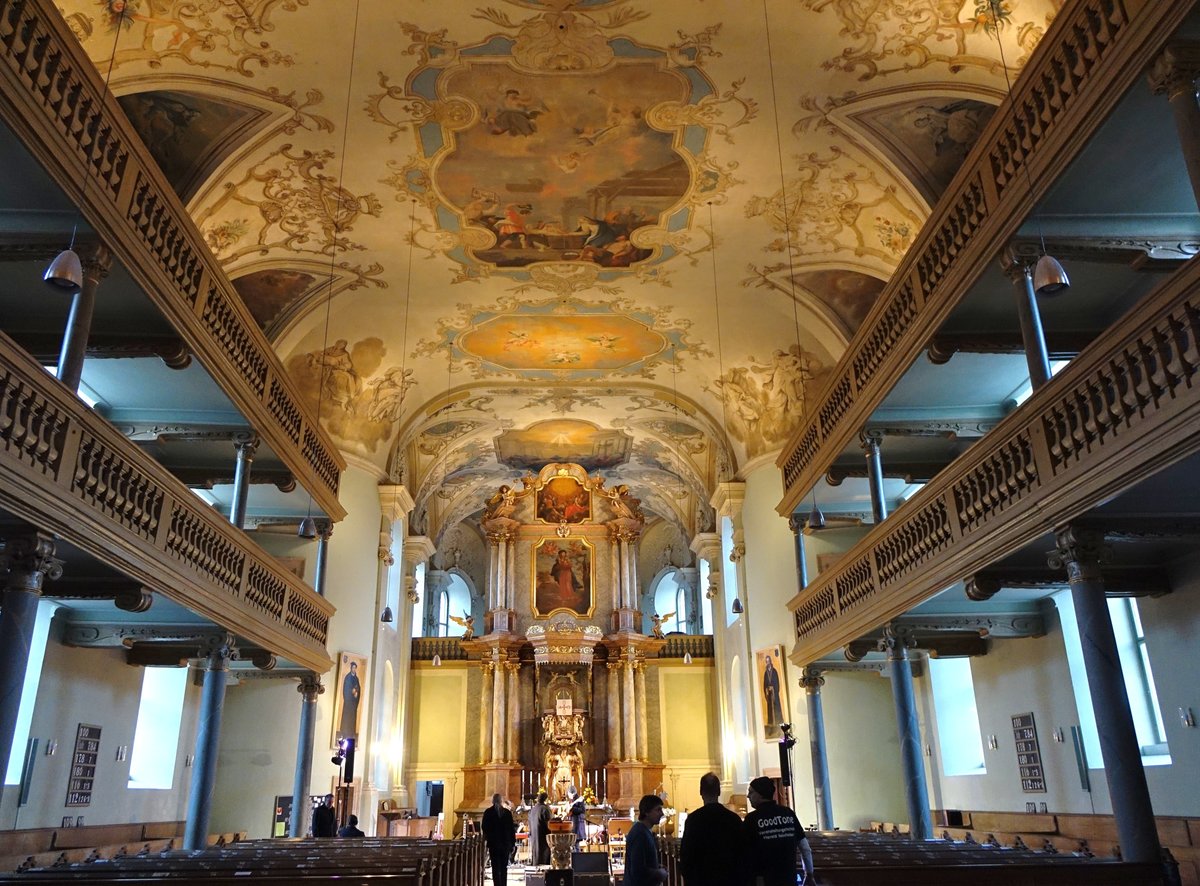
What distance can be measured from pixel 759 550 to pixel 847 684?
147 inches

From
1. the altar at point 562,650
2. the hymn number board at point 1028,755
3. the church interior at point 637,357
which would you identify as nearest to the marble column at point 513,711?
the altar at point 562,650

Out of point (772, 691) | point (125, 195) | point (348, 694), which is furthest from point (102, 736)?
point (772, 691)

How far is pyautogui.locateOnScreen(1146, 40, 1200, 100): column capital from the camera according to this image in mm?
7070

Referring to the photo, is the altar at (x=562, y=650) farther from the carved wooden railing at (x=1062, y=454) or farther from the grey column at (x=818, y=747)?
the carved wooden railing at (x=1062, y=454)

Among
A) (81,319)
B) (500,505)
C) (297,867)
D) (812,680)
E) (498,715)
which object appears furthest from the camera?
(500,505)

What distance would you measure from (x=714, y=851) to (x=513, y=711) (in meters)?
25.8

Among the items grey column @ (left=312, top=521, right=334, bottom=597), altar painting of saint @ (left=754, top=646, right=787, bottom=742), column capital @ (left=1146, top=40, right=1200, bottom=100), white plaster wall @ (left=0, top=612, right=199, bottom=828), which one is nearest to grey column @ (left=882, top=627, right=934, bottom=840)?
altar painting of saint @ (left=754, top=646, right=787, bottom=742)

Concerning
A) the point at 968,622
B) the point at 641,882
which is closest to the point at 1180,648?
the point at 968,622

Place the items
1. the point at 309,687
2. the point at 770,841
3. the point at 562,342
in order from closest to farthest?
the point at 770,841 < the point at 309,687 < the point at 562,342

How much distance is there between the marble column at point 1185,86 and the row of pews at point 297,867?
797cm

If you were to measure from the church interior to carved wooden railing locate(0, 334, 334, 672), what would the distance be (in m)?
0.05

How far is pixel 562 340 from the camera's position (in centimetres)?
2206

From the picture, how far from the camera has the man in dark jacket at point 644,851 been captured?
717 centimetres

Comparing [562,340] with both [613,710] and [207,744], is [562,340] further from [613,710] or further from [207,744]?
[613,710]
